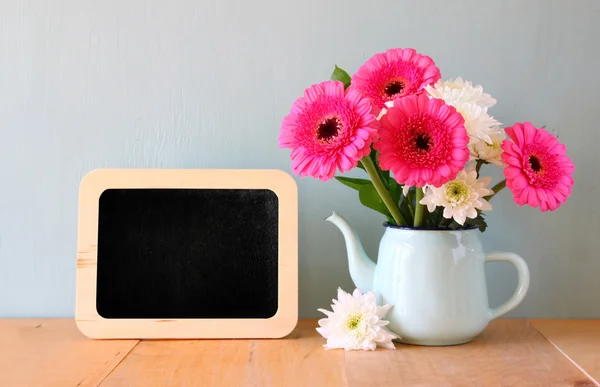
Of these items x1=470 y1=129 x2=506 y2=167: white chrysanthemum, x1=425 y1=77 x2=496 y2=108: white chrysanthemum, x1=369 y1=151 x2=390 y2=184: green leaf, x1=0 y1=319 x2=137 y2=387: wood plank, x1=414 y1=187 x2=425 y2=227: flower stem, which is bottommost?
x1=0 y1=319 x2=137 y2=387: wood plank

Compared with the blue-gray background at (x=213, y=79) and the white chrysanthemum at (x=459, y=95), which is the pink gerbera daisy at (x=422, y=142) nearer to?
the white chrysanthemum at (x=459, y=95)

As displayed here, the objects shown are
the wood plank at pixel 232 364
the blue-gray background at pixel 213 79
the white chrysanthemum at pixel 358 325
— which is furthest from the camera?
the blue-gray background at pixel 213 79

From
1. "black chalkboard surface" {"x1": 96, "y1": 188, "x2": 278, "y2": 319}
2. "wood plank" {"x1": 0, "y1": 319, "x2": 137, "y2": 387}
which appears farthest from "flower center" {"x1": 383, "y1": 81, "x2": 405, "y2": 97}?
"wood plank" {"x1": 0, "y1": 319, "x2": 137, "y2": 387}

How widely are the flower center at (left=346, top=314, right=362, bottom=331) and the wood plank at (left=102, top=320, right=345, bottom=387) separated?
0.12 ft

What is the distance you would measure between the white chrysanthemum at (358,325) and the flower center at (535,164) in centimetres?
26

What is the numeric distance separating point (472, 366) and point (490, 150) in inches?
10.8

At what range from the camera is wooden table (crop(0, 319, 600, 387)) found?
2.37ft

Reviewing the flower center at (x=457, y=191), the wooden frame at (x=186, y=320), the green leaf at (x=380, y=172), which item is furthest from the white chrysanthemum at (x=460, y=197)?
the wooden frame at (x=186, y=320)

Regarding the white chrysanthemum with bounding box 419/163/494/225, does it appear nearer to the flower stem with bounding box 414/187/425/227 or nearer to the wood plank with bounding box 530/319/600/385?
the flower stem with bounding box 414/187/425/227

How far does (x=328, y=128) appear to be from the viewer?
2.53 ft

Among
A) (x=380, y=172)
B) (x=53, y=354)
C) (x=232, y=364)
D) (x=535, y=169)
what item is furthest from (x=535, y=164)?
(x=53, y=354)

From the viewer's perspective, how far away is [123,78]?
102cm

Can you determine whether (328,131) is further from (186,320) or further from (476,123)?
(186,320)

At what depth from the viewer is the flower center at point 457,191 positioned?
2.60ft
